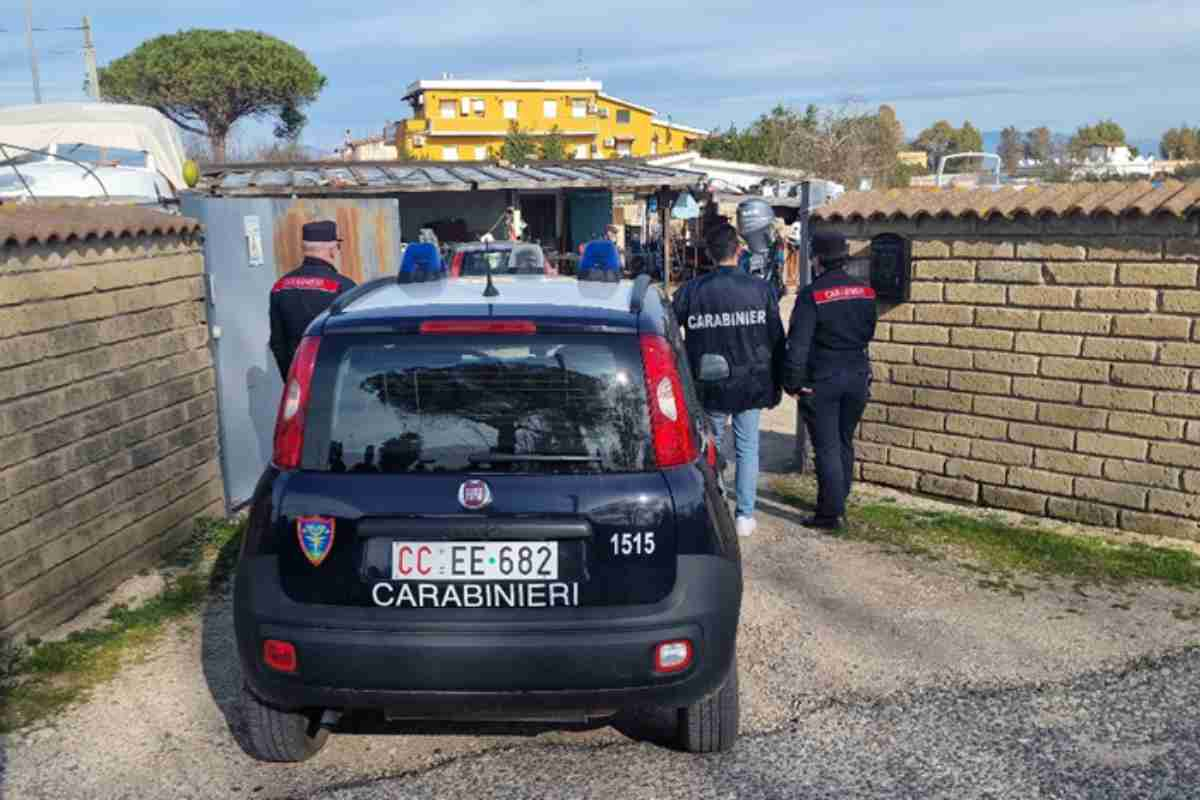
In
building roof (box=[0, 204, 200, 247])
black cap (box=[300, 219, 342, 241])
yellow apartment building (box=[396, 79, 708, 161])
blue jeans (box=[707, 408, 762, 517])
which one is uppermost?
yellow apartment building (box=[396, 79, 708, 161])

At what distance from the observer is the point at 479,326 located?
335 centimetres

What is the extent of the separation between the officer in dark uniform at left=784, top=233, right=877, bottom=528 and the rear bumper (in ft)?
10.2

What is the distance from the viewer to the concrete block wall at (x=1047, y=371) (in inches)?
237

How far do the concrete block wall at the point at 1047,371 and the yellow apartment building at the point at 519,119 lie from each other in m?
75.7

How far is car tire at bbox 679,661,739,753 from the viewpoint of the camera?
3.65 m

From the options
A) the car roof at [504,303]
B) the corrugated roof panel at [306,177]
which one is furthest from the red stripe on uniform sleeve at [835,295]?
the corrugated roof panel at [306,177]

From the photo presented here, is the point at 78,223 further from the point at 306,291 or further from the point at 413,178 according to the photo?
the point at 413,178

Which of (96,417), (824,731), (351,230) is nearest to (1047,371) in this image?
(824,731)

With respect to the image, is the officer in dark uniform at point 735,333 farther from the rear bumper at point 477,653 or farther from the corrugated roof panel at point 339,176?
the corrugated roof panel at point 339,176

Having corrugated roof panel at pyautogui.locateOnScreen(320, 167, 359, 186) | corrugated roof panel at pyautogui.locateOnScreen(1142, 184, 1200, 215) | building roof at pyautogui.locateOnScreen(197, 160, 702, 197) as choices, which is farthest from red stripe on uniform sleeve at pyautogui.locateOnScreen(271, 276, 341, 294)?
corrugated roof panel at pyautogui.locateOnScreen(320, 167, 359, 186)

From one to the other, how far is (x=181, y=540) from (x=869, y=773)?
4.25 metres

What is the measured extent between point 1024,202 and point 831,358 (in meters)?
1.64

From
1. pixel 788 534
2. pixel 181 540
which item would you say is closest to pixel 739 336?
pixel 788 534

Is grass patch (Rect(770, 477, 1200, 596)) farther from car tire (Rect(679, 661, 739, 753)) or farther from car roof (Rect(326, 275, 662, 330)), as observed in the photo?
car roof (Rect(326, 275, 662, 330))
